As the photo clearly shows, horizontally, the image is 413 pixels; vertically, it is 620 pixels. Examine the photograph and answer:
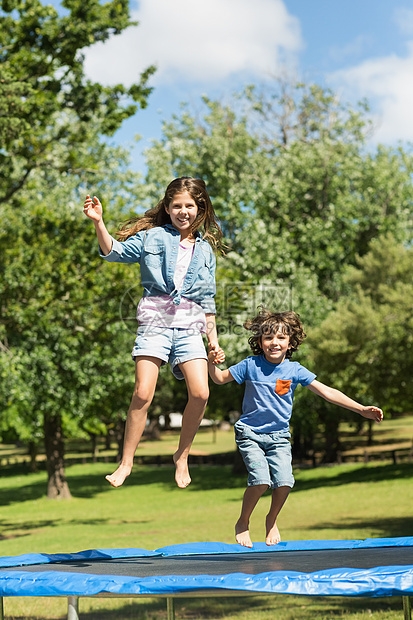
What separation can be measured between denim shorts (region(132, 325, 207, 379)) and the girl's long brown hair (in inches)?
24.5

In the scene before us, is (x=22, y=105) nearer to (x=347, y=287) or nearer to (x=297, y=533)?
(x=297, y=533)

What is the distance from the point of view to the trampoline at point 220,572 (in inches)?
Result: 128

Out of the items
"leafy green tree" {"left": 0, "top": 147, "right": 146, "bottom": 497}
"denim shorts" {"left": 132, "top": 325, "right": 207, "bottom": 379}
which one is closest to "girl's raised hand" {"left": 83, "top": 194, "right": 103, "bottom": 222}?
"denim shorts" {"left": 132, "top": 325, "right": 207, "bottom": 379}

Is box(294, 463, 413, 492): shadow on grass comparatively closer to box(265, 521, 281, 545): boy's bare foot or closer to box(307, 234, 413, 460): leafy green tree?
box(307, 234, 413, 460): leafy green tree

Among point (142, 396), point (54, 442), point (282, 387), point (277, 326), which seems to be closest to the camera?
point (142, 396)

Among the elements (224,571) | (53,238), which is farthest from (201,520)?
(224,571)

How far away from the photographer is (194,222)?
440cm

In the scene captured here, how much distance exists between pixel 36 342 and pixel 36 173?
10.3 meters

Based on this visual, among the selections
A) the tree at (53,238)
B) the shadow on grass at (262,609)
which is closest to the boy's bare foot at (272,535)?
the shadow on grass at (262,609)

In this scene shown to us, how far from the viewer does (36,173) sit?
80.1 ft

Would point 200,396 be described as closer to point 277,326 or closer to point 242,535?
point 277,326

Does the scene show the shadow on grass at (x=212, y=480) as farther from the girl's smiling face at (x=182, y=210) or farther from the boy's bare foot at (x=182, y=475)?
the girl's smiling face at (x=182, y=210)

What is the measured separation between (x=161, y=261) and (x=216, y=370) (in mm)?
779

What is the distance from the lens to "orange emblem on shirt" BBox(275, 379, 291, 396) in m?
4.50
